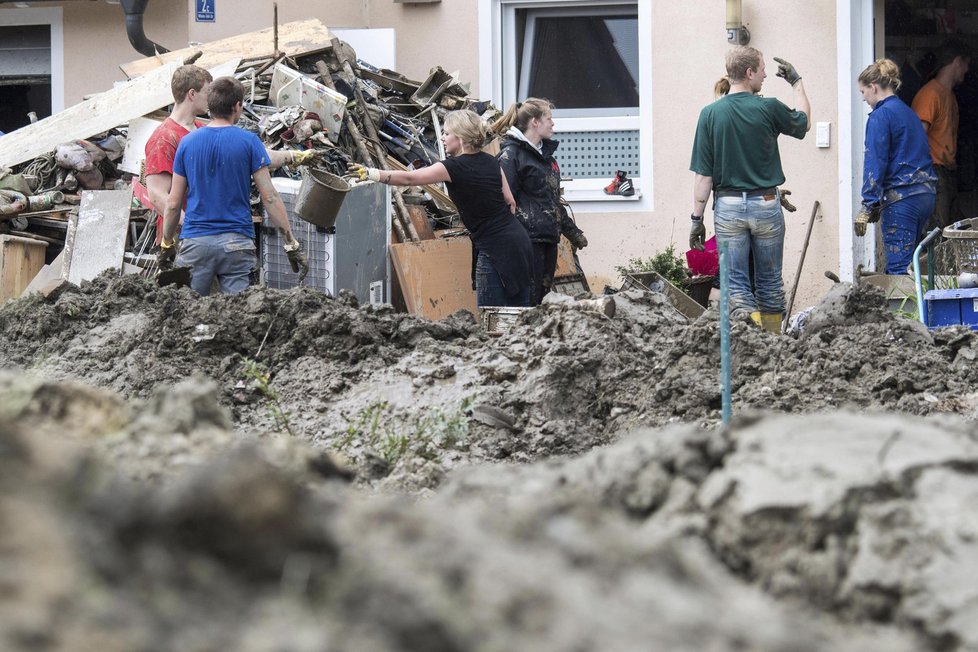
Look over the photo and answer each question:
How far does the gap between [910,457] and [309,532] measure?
131 centimetres

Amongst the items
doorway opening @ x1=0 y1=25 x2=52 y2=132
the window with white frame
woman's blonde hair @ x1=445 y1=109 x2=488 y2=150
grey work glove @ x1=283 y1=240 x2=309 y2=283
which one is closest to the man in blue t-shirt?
grey work glove @ x1=283 y1=240 x2=309 y2=283

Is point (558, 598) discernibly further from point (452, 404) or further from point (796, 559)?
point (452, 404)

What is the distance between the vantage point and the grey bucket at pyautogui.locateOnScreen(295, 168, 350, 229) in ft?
27.1

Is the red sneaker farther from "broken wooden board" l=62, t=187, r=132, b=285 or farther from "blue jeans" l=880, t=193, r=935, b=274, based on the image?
"broken wooden board" l=62, t=187, r=132, b=285

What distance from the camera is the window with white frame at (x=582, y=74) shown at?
471 inches

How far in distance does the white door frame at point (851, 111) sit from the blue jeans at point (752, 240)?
277 centimetres

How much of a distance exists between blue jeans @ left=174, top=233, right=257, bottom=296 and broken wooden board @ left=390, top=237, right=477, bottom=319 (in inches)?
77.8

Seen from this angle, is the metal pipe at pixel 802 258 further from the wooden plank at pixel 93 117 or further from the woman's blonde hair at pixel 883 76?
the wooden plank at pixel 93 117

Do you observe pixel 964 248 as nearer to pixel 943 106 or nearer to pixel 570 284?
pixel 570 284

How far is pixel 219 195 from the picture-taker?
7684mm

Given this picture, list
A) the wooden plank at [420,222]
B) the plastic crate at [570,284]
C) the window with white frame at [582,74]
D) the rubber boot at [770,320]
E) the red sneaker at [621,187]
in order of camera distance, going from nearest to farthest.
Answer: the rubber boot at [770,320] → the plastic crate at [570,284] → the wooden plank at [420,222] → the red sneaker at [621,187] → the window with white frame at [582,74]

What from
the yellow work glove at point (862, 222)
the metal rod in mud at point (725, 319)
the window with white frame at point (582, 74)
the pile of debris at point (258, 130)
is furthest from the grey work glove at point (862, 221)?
the metal rod in mud at point (725, 319)

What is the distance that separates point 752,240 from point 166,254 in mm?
3621

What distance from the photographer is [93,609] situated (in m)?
1.68
